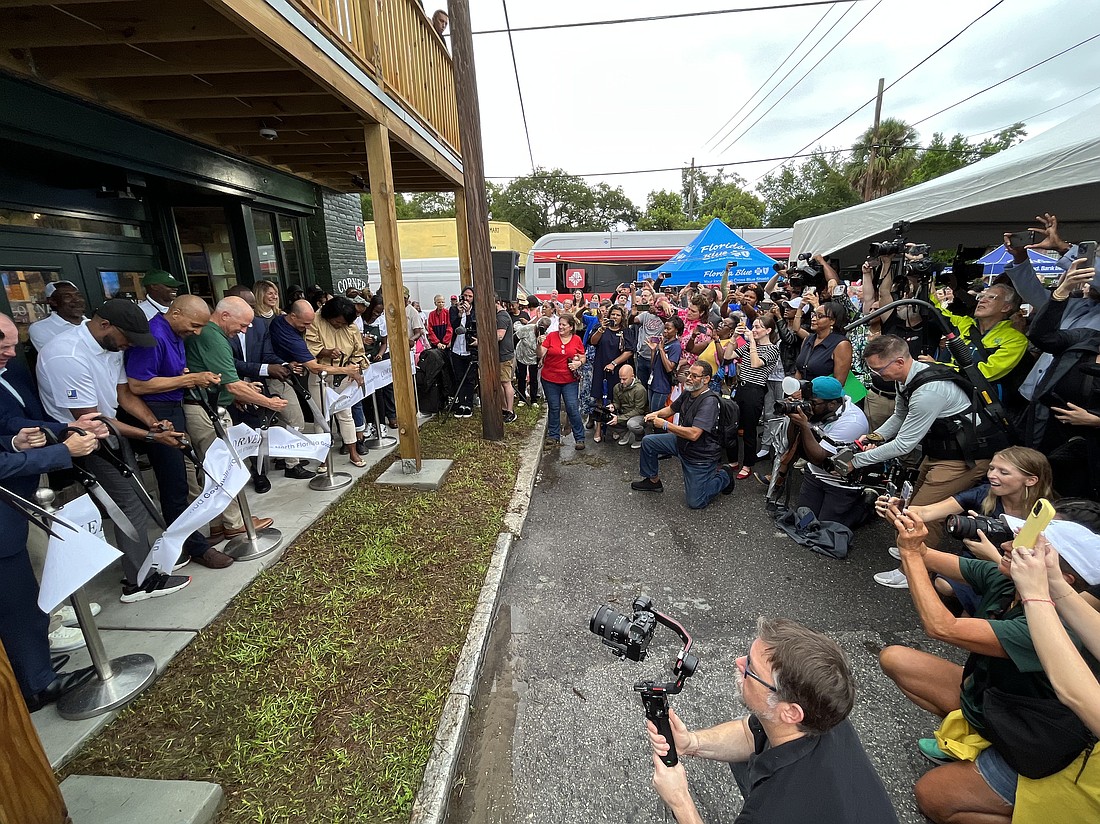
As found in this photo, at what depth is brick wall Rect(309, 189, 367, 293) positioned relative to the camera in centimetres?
811

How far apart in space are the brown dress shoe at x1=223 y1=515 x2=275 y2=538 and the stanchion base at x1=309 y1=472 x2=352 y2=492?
28.0 inches

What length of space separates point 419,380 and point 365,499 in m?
2.98

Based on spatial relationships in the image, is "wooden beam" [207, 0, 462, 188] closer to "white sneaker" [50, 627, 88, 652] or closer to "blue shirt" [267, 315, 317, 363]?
"blue shirt" [267, 315, 317, 363]

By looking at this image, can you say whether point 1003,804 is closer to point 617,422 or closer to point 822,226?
point 617,422

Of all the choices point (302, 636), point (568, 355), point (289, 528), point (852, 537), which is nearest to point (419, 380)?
point (568, 355)

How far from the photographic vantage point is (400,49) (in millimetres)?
5246

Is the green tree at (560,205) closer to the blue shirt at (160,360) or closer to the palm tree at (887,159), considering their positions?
the palm tree at (887,159)

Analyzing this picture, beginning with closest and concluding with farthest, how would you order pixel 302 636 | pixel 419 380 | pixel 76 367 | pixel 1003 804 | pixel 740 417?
pixel 1003 804 → pixel 76 367 → pixel 302 636 → pixel 740 417 → pixel 419 380

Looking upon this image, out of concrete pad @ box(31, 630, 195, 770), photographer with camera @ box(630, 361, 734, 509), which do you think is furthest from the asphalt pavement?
concrete pad @ box(31, 630, 195, 770)

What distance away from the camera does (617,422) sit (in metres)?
6.97

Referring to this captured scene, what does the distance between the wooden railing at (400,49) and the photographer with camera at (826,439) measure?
188 inches

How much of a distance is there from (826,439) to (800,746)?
136 inches

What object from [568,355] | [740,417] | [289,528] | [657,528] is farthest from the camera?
[568,355]

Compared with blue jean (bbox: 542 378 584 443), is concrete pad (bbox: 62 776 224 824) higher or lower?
lower
